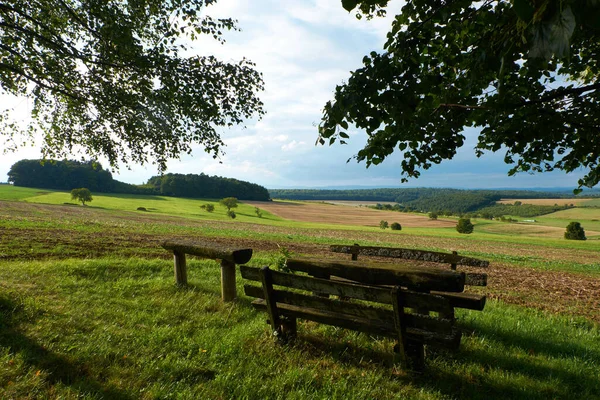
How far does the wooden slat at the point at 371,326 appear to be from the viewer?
3.66 m

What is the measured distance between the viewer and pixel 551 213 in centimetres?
11825

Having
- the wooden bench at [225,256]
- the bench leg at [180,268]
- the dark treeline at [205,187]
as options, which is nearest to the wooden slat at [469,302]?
the wooden bench at [225,256]

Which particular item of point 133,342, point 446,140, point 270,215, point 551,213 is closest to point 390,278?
point 446,140

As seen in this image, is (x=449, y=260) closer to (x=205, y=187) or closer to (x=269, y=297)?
(x=269, y=297)

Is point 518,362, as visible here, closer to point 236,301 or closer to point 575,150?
point 575,150

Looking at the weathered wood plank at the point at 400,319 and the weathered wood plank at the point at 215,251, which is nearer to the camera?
the weathered wood plank at the point at 400,319

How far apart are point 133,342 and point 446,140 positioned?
5493 mm

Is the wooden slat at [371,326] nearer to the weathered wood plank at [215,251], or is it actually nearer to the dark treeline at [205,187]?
the weathered wood plank at [215,251]

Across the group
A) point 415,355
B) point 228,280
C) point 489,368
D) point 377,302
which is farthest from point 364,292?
point 228,280

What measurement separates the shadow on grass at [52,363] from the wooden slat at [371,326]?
220 cm

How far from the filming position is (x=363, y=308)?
407 cm

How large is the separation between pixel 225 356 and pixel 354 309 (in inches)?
69.0

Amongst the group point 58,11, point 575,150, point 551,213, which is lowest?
point 551,213

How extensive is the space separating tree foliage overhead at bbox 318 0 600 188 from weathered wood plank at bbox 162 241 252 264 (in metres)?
2.96
